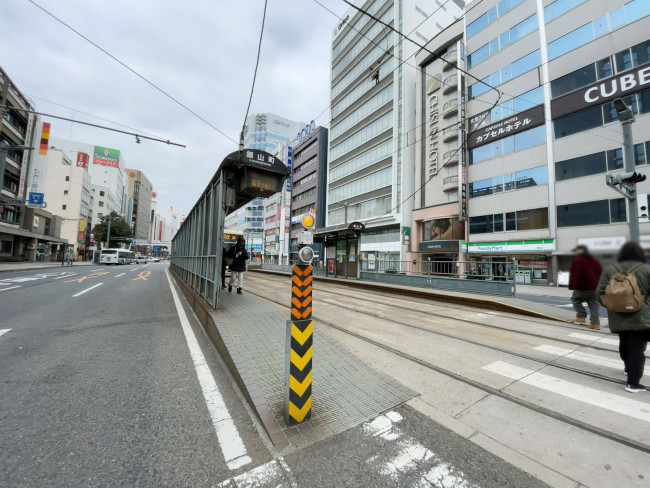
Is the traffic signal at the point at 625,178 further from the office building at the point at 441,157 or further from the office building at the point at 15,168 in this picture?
the office building at the point at 15,168

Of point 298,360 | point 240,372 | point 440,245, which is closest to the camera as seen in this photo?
point 298,360

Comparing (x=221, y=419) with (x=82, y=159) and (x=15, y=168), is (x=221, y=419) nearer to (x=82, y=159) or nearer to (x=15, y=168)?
(x=15, y=168)

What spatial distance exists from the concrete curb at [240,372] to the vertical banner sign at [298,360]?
189 mm

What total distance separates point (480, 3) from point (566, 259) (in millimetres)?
35563

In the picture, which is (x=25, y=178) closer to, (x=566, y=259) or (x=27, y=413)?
(x=27, y=413)

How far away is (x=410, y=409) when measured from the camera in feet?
9.53

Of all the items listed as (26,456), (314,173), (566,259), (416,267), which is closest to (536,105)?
(416,267)

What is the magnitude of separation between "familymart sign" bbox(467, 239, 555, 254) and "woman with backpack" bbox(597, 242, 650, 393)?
1693 cm

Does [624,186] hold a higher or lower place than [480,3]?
lower

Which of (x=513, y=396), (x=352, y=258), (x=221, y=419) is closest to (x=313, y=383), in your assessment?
(x=221, y=419)

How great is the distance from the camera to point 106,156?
8788cm

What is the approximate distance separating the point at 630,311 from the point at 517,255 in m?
20.8

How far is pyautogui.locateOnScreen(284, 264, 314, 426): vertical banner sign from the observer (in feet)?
8.64

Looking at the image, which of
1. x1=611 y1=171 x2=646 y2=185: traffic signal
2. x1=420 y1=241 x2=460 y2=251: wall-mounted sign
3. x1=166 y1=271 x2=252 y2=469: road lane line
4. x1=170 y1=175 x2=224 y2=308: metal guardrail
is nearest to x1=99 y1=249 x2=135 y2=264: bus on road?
x1=170 y1=175 x2=224 y2=308: metal guardrail
